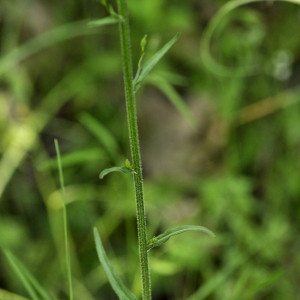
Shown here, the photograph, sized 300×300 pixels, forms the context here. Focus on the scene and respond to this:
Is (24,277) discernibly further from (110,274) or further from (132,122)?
(132,122)

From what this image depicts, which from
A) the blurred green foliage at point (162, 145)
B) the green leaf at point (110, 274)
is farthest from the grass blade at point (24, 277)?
the blurred green foliage at point (162, 145)

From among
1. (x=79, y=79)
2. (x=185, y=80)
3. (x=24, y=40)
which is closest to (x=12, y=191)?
(x=79, y=79)

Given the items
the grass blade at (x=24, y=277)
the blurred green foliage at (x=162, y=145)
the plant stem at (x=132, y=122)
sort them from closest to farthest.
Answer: the plant stem at (x=132, y=122)
the grass blade at (x=24, y=277)
the blurred green foliage at (x=162, y=145)

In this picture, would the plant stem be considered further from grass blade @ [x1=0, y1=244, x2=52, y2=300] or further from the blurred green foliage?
the blurred green foliage

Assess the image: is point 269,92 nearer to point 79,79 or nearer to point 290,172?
point 290,172

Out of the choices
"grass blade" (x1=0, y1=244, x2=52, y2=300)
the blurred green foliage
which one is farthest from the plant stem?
the blurred green foliage

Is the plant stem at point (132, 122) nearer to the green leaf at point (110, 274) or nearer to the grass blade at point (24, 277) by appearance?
the green leaf at point (110, 274)

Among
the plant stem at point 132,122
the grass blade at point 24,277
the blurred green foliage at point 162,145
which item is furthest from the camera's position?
the blurred green foliage at point 162,145


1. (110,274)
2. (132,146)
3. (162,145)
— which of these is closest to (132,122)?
(132,146)

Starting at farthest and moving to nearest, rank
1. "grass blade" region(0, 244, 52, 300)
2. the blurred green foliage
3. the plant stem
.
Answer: the blurred green foliage < "grass blade" region(0, 244, 52, 300) < the plant stem
